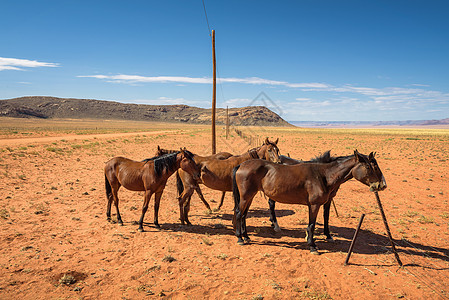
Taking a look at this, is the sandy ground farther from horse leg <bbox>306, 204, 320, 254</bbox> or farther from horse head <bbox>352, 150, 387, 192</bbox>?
horse head <bbox>352, 150, 387, 192</bbox>

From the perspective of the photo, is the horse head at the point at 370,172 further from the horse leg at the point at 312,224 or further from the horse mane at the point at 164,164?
the horse mane at the point at 164,164

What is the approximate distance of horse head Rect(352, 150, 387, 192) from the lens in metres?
5.80

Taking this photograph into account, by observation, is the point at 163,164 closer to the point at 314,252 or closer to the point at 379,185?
the point at 314,252

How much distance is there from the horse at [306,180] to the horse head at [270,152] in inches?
74.6

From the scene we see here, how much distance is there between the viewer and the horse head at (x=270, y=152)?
868 cm

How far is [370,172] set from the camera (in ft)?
19.2

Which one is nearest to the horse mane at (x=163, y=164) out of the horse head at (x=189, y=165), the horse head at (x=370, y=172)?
the horse head at (x=189, y=165)

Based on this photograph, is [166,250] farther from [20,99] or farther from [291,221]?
[20,99]

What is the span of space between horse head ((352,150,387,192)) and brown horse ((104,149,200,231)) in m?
4.17

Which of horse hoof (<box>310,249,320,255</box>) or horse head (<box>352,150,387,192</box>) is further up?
horse head (<box>352,150,387,192</box>)

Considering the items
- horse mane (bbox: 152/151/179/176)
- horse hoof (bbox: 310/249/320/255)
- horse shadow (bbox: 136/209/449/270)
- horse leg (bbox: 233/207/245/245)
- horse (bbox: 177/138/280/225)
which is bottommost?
horse shadow (bbox: 136/209/449/270)

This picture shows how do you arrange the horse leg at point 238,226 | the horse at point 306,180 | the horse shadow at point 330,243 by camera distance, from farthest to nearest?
the horse leg at point 238,226, the horse shadow at point 330,243, the horse at point 306,180

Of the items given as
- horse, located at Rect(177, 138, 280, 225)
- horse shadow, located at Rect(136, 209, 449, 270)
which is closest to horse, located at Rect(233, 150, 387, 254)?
horse shadow, located at Rect(136, 209, 449, 270)

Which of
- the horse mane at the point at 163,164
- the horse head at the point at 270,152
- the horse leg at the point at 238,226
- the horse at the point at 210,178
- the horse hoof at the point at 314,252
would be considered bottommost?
the horse hoof at the point at 314,252
